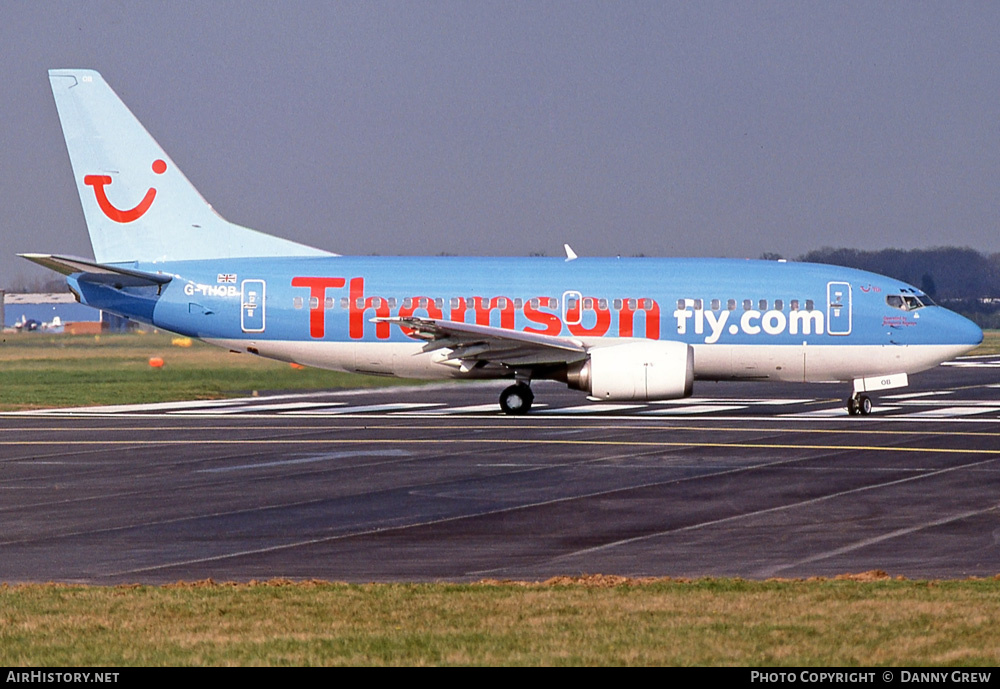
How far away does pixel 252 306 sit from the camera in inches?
1294

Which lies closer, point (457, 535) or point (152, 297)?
point (457, 535)

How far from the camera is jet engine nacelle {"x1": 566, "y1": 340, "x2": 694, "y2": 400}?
30.8 m

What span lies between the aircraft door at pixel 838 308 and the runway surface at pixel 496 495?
88.8 inches

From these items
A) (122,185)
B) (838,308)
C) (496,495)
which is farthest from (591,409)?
(496,495)

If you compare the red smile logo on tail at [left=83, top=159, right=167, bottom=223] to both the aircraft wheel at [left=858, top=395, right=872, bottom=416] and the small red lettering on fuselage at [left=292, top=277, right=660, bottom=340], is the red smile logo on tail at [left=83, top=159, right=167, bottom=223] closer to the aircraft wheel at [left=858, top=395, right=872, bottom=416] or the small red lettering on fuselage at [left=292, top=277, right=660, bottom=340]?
the small red lettering on fuselage at [left=292, top=277, right=660, bottom=340]

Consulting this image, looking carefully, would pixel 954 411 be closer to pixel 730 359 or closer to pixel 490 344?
pixel 730 359

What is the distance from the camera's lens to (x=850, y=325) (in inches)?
1294

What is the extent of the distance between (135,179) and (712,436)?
17.0 metres

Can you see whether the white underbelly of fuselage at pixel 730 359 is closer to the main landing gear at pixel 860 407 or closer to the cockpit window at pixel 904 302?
the main landing gear at pixel 860 407

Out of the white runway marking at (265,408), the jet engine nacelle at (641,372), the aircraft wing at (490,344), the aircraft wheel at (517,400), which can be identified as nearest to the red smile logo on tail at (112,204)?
the white runway marking at (265,408)

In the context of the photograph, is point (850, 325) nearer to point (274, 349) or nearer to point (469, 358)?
point (469, 358)

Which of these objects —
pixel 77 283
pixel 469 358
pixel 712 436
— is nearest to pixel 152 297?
pixel 77 283

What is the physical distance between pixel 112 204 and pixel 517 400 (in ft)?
38.9

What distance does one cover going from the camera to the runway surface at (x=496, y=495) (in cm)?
1351
